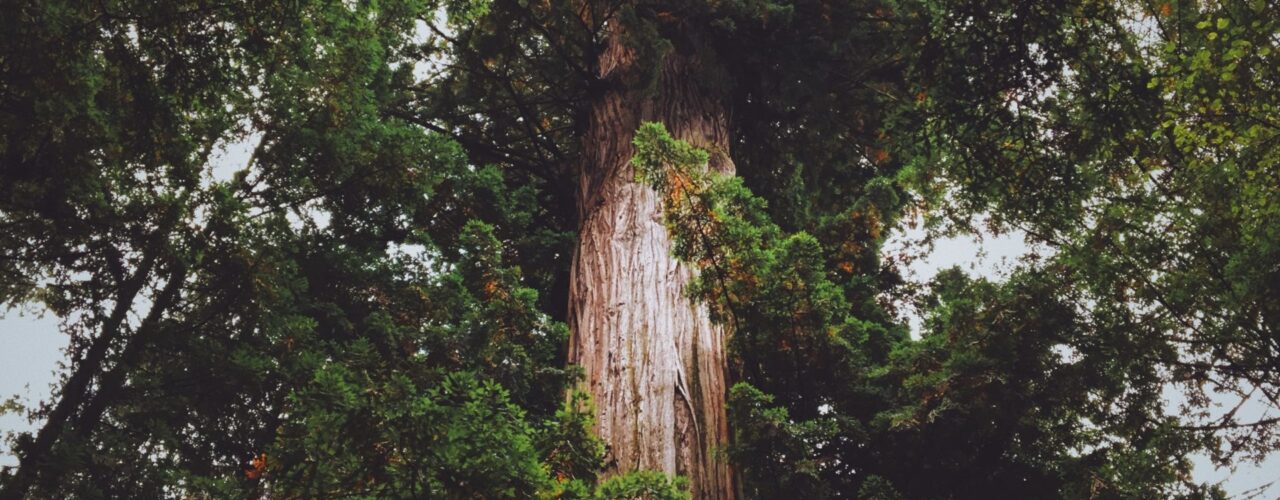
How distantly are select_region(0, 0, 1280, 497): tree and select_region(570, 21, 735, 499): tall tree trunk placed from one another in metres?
0.02

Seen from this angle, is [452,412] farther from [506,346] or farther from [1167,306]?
[1167,306]

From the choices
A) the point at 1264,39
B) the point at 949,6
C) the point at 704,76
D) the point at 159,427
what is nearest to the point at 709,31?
the point at 704,76

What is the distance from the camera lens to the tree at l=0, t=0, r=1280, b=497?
13.1 feet

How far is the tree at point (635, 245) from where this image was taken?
3998 mm

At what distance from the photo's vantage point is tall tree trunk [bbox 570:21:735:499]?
13.3ft

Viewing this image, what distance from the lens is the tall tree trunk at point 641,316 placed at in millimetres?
4062

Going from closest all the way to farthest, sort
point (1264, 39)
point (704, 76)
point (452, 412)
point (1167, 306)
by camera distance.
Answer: point (452, 412), point (1264, 39), point (1167, 306), point (704, 76)

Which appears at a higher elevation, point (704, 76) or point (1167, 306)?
point (704, 76)

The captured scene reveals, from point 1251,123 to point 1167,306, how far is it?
2.06m

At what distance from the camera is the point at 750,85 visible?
712 cm

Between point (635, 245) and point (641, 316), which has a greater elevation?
point (635, 245)

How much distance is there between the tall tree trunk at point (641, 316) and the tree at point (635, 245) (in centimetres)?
2

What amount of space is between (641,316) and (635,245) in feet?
2.06

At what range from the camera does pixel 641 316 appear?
4.60 metres
